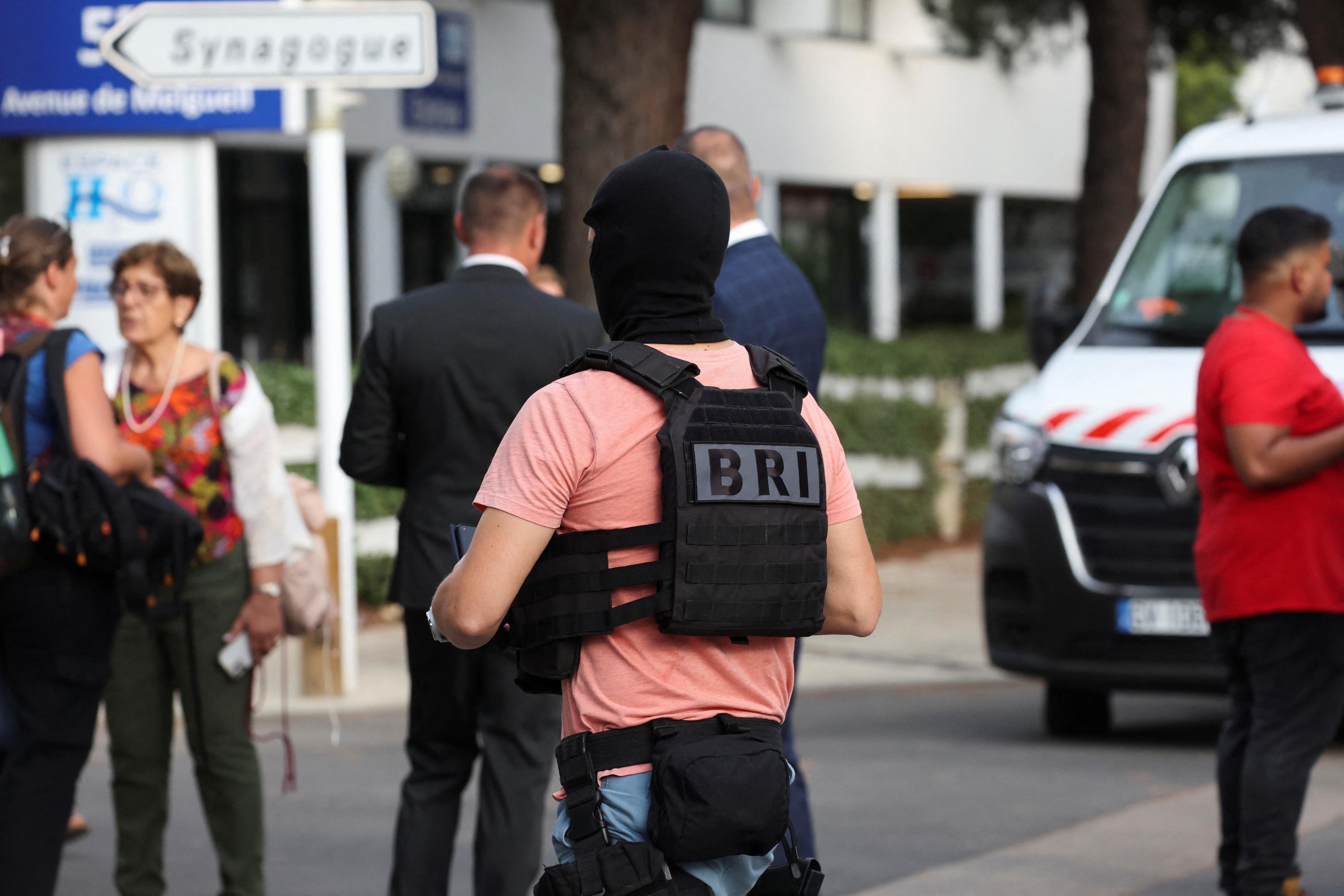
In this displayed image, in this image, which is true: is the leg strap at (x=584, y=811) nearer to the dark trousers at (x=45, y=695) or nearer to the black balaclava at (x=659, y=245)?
the black balaclava at (x=659, y=245)

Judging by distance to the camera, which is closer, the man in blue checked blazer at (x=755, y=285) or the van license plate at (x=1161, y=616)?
the man in blue checked blazer at (x=755, y=285)

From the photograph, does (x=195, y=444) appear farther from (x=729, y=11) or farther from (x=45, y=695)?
(x=729, y=11)

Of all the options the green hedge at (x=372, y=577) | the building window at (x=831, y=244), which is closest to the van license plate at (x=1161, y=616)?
the green hedge at (x=372, y=577)

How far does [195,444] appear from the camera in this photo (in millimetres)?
5301

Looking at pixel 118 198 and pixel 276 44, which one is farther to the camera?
pixel 118 198

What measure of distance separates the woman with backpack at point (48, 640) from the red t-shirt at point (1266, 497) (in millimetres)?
2675

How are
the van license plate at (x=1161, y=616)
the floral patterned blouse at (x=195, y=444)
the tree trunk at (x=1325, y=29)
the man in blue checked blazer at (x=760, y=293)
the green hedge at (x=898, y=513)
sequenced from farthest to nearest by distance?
the tree trunk at (x=1325, y=29) < the green hedge at (x=898, y=513) < the van license plate at (x=1161, y=616) < the floral patterned blouse at (x=195, y=444) < the man in blue checked blazer at (x=760, y=293)

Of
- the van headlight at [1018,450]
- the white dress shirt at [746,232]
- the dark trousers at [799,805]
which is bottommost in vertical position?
the dark trousers at [799,805]

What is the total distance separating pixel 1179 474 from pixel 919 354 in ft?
27.9

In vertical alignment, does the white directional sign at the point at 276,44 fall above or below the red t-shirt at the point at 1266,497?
above

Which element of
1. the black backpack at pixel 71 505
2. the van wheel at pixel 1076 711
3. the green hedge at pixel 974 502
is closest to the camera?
the black backpack at pixel 71 505

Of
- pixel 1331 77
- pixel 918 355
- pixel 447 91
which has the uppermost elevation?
pixel 447 91

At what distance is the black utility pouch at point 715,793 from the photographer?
9.56 feet

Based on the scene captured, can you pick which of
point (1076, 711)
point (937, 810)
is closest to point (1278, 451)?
point (937, 810)
